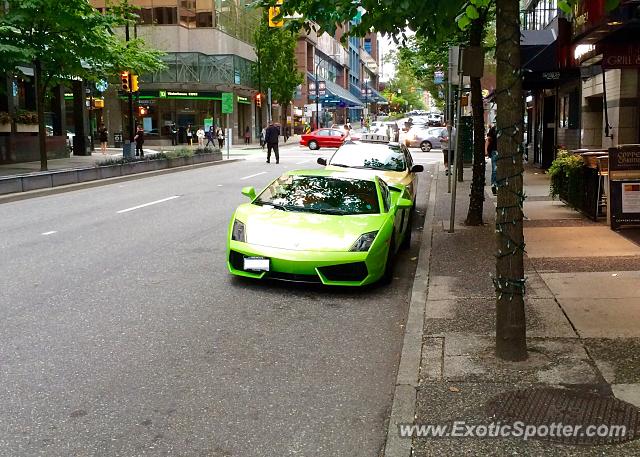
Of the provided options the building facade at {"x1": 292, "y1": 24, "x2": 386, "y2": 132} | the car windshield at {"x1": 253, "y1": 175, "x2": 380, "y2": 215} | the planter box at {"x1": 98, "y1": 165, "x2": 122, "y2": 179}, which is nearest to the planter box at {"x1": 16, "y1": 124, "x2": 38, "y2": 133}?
the planter box at {"x1": 98, "y1": 165, "x2": 122, "y2": 179}

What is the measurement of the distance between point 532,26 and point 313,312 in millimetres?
25259

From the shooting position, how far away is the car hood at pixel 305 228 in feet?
24.7

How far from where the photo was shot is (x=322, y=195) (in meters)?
8.79

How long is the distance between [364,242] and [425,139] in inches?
1507

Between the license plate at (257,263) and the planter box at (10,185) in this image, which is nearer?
the license plate at (257,263)

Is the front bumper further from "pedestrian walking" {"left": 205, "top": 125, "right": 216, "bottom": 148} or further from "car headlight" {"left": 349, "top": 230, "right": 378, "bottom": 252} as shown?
"pedestrian walking" {"left": 205, "top": 125, "right": 216, "bottom": 148}

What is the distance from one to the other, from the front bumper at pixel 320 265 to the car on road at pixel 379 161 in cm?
553

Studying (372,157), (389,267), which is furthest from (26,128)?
(389,267)

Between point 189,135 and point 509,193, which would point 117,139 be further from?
point 509,193

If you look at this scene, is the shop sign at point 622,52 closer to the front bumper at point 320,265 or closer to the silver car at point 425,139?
the front bumper at point 320,265

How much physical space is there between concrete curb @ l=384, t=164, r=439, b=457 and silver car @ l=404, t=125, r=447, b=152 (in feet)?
120

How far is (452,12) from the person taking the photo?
6441 mm

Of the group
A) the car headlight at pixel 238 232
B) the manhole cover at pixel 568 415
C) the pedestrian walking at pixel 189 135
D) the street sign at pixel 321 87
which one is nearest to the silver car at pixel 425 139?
the pedestrian walking at pixel 189 135

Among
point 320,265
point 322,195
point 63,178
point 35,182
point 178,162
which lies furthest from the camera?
point 178,162
